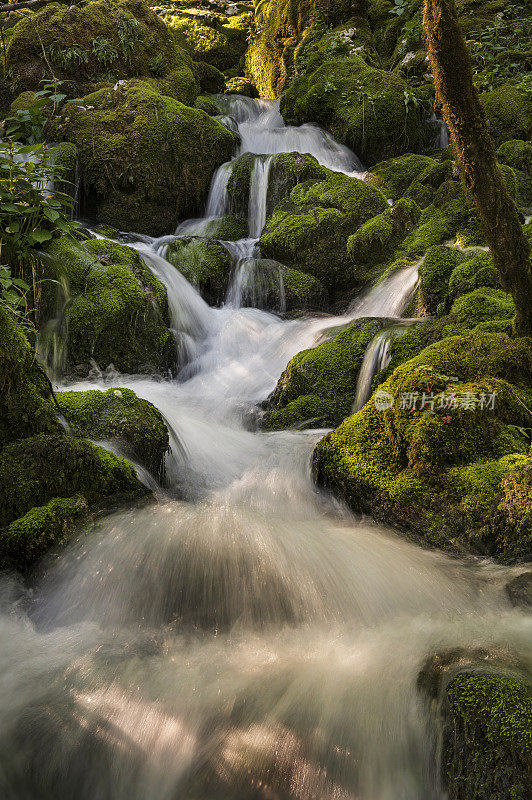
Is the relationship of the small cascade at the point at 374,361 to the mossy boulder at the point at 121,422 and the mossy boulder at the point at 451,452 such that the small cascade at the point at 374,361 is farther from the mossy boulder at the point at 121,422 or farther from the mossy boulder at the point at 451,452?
the mossy boulder at the point at 121,422

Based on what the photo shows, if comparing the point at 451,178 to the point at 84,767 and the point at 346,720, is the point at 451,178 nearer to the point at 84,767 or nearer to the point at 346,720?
the point at 346,720

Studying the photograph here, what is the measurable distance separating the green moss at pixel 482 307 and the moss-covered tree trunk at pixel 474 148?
3.10 feet

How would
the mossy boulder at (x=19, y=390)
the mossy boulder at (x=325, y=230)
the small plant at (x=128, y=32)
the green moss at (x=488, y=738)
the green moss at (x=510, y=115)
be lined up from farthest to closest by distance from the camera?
the small plant at (x=128, y=32)
the green moss at (x=510, y=115)
the mossy boulder at (x=325, y=230)
the mossy boulder at (x=19, y=390)
the green moss at (x=488, y=738)

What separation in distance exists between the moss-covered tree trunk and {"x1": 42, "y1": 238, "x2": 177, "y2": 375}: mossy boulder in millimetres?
4489

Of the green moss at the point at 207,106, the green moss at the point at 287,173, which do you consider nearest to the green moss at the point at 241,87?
the green moss at the point at 207,106

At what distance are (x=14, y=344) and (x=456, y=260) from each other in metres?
5.08

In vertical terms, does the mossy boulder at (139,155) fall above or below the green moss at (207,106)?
below

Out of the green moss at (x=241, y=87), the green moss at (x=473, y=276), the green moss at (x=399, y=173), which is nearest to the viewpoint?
the green moss at (x=473, y=276)

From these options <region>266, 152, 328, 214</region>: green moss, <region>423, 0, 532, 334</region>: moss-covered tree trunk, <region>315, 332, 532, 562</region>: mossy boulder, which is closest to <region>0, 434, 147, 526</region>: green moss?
<region>315, 332, 532, 562</region>: mossy boulder

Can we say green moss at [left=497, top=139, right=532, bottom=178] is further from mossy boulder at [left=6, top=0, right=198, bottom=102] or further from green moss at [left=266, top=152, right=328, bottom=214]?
mossy boulder at [left=6, top=0, right=198, bottom=102]

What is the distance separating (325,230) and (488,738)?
26.5ft

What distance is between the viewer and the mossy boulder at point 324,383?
18.5 ft

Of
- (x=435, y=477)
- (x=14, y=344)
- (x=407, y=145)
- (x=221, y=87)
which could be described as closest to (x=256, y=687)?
(x=435, y=477)

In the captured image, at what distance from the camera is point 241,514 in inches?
152
